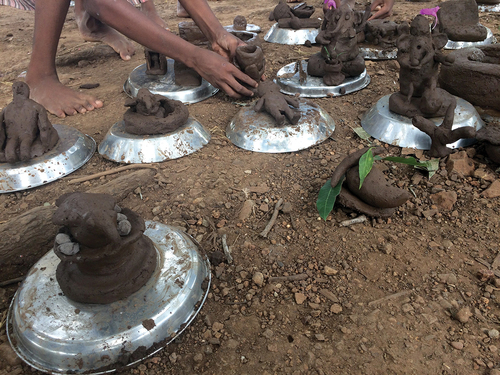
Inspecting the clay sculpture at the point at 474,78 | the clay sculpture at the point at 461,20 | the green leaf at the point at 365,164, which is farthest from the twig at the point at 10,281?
the clay sculpture at the point at 461,20

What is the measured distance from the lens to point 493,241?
2387 millimetres

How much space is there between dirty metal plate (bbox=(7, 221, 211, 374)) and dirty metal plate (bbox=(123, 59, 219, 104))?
8.58ft

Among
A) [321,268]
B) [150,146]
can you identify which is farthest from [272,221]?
[150,146]

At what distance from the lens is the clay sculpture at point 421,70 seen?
310cm

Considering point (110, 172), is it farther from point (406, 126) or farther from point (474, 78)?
point (474, 78)

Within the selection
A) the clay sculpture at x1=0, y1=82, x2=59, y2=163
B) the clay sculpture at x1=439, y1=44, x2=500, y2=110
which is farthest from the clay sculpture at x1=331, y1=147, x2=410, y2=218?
the clay sculpture at x1=0, y1=82, x2=59, y2=163

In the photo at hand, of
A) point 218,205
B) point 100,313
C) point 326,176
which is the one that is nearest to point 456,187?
point 326,176

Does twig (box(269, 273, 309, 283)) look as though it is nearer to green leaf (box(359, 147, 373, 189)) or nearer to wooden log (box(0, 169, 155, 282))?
green leaf (box(359, 147, 373, 189))

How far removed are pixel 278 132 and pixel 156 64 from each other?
2230mm

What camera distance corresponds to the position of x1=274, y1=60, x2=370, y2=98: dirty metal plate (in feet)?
13.9

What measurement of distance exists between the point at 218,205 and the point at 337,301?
119 centimetres

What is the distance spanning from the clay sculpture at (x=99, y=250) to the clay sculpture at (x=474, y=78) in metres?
3.29

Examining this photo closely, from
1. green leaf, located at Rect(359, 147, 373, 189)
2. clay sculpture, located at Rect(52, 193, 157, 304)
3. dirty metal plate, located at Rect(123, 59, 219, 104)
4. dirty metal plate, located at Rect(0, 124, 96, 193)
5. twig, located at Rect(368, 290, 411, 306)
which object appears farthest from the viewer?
dirty metal plate, located at Rect(123, 59, 219, 104)

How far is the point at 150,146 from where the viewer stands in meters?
3.34
